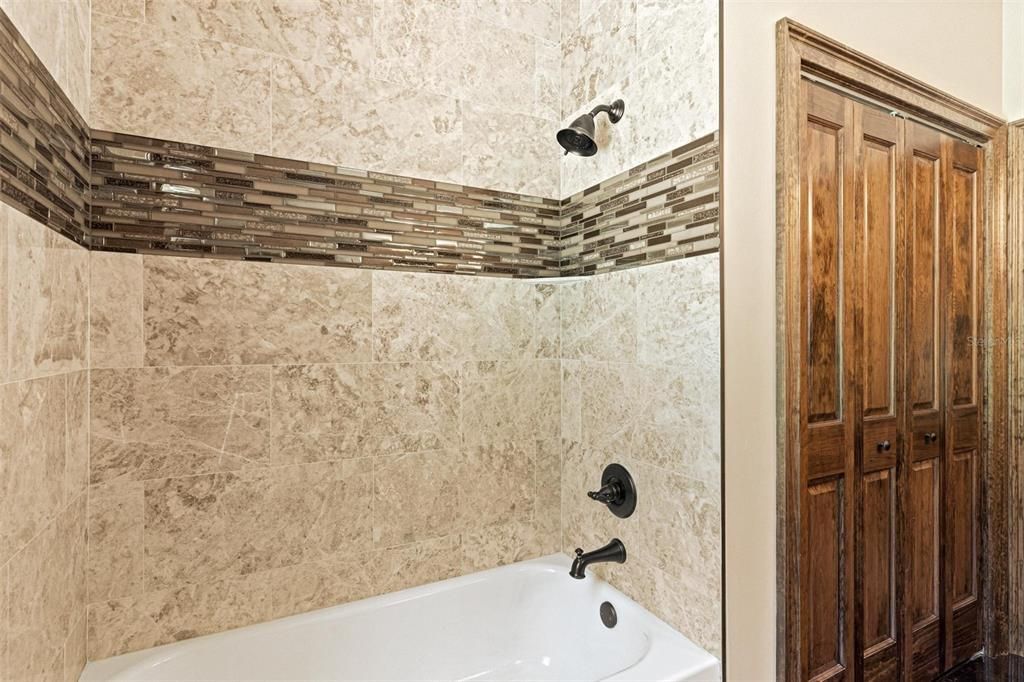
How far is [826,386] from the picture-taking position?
147cm

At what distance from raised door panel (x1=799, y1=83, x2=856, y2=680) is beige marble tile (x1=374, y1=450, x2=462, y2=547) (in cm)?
110

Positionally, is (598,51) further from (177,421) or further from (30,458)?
(30,458)

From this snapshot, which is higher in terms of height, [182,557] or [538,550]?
[182,557]

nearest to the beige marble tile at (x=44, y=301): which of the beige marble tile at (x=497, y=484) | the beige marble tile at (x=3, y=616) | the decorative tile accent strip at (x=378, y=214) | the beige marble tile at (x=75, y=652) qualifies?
the decorative tile accent strip at (x=378, y=214)

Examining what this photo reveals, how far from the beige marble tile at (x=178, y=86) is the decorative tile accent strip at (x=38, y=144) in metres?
0.13

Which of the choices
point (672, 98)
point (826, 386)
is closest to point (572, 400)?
point (826, 386)

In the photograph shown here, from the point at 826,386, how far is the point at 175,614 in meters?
1.96

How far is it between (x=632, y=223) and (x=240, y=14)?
134cm

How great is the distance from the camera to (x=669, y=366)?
1486mm

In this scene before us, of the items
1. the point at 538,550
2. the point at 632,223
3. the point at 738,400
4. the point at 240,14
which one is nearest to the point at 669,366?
the point at 738,400

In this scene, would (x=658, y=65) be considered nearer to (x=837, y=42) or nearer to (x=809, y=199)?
(x=837, y=42)

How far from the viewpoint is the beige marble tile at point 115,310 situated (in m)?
1.35

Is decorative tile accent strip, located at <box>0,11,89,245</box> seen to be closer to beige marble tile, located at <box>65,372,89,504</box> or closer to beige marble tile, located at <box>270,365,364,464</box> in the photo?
beige marble tile, located at <box>65,372,89,504</box>

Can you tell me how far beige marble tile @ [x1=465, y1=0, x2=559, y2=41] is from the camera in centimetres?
186
